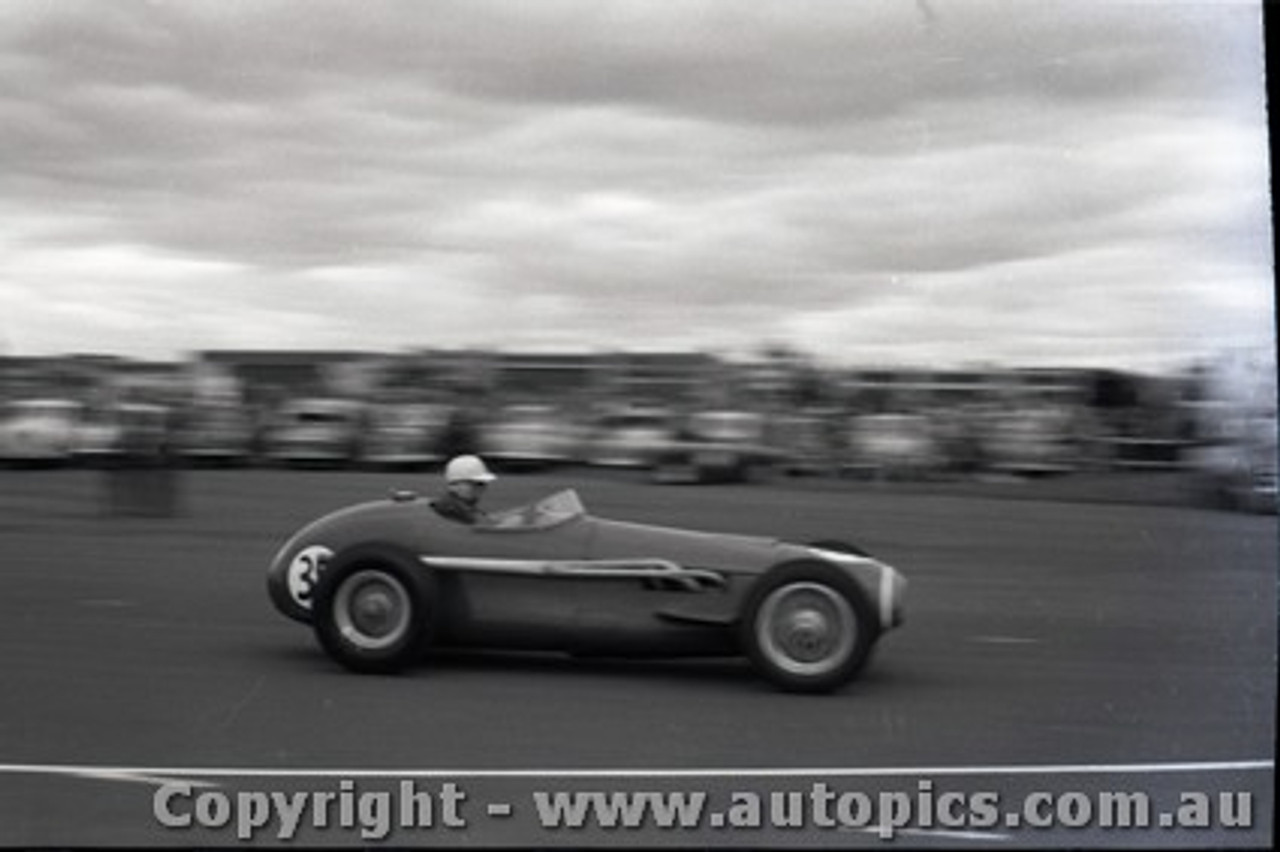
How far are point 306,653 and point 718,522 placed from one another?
0.71 metres

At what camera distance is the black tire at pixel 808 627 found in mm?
3410

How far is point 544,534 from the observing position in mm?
3449

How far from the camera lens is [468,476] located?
342 cm

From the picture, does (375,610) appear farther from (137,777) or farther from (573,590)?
(137,777)

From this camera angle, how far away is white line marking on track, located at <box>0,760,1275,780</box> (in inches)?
134

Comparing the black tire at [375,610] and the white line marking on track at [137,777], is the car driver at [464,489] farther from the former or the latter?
the white line marking on track at [137,777]

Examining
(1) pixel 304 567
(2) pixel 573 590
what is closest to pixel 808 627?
(2) pixel 573 590

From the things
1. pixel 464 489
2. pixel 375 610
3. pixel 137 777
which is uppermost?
pixel 464 489

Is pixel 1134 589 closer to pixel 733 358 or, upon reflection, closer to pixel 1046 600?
pixel 1046 600

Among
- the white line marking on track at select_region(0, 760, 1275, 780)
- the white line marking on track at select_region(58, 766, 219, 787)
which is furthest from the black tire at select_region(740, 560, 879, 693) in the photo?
the white line marking on track at select_region(58, 766, 219, 787)

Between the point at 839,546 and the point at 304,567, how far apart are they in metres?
0.87

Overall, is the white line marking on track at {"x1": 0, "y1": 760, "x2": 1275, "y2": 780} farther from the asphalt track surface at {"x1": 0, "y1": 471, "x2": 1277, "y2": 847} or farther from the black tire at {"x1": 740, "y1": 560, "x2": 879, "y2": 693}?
the black tire at {"x1": 740, "y1": 560, "x2": 879, "y2": 693}

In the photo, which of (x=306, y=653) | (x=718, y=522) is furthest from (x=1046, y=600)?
(x=306, y=653)

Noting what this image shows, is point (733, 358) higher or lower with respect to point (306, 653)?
higher
